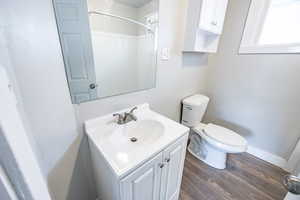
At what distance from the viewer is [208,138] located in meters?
1.45

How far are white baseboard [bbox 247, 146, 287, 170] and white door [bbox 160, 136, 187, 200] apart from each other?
1324 mm

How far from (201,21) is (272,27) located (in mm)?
912

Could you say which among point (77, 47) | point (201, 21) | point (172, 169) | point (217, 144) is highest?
point (201, 21)

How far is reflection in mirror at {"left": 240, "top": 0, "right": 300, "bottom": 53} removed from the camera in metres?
1.29

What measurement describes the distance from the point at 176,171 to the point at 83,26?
46.0 inches

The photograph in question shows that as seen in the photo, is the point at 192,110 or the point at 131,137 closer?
the point at 131,137

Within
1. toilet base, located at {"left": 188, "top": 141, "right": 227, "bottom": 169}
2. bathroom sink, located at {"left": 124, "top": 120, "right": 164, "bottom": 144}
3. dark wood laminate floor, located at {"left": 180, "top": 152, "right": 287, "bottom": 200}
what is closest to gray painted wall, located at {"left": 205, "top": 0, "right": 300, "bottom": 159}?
dark wood laminate floor, located at {"left": 180, "top": 152, "right": 287, "bottom": 200}

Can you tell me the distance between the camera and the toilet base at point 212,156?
1500mm

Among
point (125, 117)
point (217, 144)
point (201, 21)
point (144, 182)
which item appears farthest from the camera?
point (217, 144)

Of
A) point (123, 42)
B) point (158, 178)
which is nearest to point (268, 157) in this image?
point (158, 178)

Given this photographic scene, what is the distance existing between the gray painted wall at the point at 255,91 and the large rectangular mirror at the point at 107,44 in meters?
1.11

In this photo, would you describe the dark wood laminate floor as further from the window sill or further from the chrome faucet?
the window sill

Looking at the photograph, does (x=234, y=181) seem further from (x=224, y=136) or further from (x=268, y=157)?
(x=268, y=157)

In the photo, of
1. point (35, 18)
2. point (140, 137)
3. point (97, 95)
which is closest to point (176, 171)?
point (140, 137)
